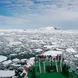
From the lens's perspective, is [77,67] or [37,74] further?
[77,67]

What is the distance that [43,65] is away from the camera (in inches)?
248

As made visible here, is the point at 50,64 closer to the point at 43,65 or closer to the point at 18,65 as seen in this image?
the point at 43,65

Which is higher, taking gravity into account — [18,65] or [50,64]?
[50,64]

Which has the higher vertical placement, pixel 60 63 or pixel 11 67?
pixel 60 63

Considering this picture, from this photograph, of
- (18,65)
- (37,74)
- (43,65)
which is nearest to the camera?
(37,74)

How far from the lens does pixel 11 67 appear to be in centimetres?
1288

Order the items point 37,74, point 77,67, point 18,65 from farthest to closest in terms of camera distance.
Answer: point 18,65, point 77,67, point 37,74

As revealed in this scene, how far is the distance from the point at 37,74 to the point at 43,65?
712 millimetres

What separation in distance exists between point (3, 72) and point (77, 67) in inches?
194

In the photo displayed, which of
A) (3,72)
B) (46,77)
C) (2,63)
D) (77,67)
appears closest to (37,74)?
(46,77)

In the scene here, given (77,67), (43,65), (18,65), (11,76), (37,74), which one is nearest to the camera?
(37,74)

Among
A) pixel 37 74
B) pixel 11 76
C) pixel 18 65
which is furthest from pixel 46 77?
pixel 18 65

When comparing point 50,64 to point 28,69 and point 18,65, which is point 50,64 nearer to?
point 28,69

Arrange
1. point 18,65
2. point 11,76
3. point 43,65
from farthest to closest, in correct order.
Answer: point 18,65, point 11,76, point 43,65
